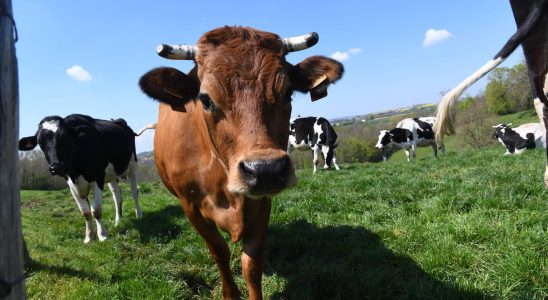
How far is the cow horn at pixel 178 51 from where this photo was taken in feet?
11.0

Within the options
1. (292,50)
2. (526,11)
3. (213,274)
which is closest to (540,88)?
(526,11)

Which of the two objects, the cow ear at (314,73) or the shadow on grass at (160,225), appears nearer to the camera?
the cow ear at (314,73)

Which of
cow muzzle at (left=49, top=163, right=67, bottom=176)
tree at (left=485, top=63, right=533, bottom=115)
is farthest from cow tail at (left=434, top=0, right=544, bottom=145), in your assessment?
tree at (left=485, top=63, right=533, bottom=115)

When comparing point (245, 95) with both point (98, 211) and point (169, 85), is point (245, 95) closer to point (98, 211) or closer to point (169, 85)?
point (169, 85)

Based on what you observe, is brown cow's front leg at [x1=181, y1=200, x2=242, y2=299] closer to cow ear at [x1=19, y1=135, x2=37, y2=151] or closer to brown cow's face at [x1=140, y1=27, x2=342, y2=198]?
brown cow's face at [x1=140, y1=27, x2=342, y2=198]

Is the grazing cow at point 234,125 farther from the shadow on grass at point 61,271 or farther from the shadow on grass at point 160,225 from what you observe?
the shadow on grass at point 160,225

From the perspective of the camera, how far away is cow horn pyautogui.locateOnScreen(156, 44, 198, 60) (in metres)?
3.34

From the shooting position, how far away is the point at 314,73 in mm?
3572

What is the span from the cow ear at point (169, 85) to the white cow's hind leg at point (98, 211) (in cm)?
430

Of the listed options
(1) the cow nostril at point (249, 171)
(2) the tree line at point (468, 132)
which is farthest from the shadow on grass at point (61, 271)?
(2) the tree line at point (468, 132)

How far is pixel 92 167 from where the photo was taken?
23.2 ft

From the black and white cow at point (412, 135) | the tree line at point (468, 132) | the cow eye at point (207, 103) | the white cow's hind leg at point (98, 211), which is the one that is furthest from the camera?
the tree line at point (468, 132)

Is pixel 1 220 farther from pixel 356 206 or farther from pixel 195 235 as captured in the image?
pixel 356 206

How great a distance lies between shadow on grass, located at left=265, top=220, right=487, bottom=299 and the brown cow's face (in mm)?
1528
